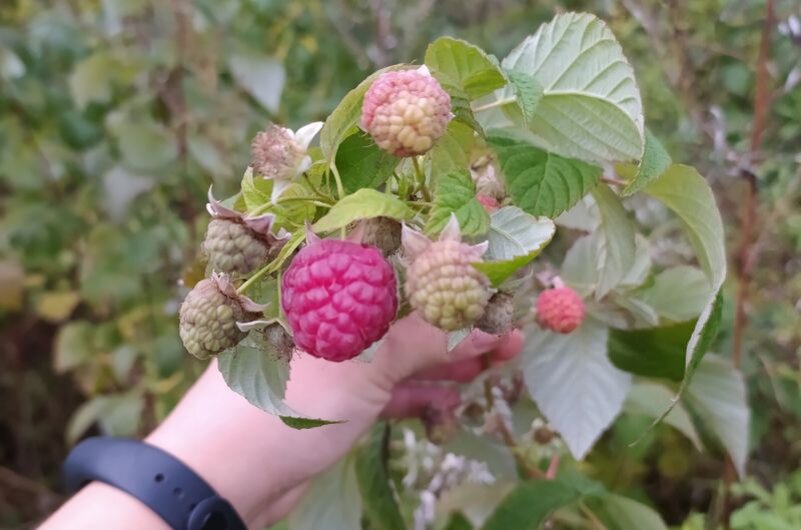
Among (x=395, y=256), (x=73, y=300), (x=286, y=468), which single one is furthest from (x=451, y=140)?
(x=73, y=300)

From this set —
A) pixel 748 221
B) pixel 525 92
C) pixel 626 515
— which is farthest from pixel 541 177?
pixel 748 221

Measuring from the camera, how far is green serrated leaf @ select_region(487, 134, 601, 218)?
40 cm

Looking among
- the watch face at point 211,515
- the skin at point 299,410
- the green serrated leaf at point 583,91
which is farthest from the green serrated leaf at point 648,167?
the watch face at point 211,515

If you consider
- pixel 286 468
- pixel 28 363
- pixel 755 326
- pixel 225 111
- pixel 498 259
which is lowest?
pixel 28 363

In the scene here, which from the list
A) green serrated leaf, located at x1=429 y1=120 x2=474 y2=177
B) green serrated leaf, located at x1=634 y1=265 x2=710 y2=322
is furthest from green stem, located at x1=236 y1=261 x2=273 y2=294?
green serrated leaf, located at x1=634 y1=265 x2=710 y2=322

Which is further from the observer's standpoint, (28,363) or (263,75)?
(28,363)

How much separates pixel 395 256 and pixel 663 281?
0.34 m

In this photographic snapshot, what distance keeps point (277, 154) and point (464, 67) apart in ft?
0.35

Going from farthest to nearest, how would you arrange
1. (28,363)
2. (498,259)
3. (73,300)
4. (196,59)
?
(28,363), (73,300), (196,59), (498,259)

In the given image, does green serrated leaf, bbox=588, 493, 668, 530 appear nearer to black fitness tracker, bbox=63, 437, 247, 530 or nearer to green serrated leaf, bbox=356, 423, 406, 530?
green serrated leaf, bbox=356, 423, 406, 530

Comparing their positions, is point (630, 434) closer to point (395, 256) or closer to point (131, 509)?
point (131, 509)

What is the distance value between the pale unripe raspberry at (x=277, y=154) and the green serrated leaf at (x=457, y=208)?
0.07 metres

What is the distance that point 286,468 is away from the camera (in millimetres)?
696

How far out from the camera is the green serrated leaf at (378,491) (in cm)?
67
